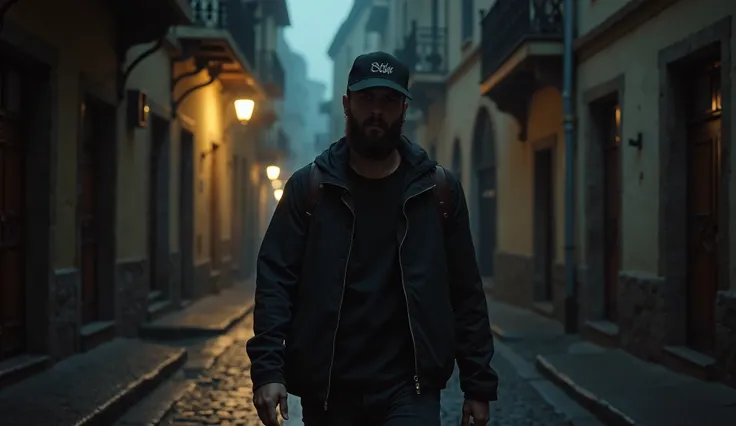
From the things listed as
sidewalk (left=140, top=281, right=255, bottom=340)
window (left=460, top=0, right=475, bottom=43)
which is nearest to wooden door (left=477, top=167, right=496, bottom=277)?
window (left=460, top=0, right=475, bottom=43)

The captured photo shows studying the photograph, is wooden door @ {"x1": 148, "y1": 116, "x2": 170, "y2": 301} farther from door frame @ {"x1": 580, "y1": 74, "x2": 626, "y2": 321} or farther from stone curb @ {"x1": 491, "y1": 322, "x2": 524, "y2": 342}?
door frame @ {"x1": 580, "y1": 74, "x2": 626, "y2": 321}

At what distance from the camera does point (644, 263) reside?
34.5ft

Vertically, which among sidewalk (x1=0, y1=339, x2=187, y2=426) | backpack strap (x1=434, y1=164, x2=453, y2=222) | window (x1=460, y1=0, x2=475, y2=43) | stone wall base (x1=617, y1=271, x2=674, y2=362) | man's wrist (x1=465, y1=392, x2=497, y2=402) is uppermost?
window (x1=460, y1=0, x2=475, y2=43)

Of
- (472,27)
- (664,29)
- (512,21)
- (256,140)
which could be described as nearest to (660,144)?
(664,29)

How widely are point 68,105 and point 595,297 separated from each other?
257 inches

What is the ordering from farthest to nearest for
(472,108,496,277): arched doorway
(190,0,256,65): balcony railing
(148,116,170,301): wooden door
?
(472,108,496,277): arched doorway < (190,0,256,65): balcony railing < (148,116,170,301): wooden door

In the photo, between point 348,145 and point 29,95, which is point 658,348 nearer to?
point 29,95

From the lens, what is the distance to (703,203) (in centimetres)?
933

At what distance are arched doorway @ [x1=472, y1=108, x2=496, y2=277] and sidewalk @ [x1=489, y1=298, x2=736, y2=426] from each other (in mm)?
8540

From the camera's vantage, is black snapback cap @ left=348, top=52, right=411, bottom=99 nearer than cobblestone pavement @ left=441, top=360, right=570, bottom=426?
Yes

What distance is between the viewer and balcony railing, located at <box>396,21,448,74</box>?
2377 centimetres

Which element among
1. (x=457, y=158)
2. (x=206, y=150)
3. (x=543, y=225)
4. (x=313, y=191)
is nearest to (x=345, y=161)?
(x=313, y=191)

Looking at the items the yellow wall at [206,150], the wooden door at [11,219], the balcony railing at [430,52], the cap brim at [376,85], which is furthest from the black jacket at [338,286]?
the balcony railing at [430,52]

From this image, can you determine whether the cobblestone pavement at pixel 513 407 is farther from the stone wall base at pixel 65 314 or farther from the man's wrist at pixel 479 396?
the man's wrist at pixel 479 396
